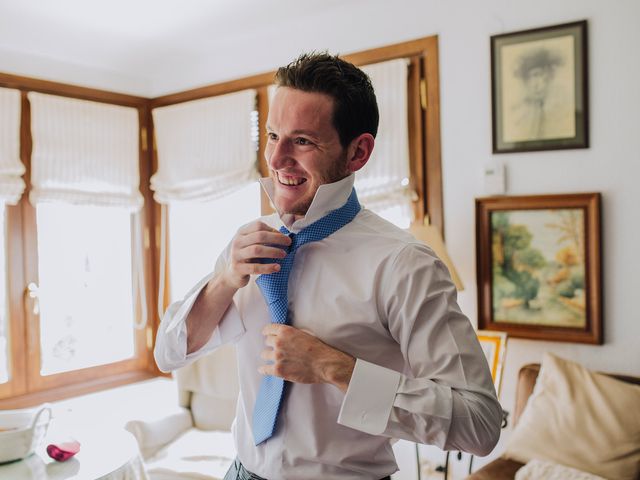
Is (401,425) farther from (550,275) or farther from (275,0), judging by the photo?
(275,0)

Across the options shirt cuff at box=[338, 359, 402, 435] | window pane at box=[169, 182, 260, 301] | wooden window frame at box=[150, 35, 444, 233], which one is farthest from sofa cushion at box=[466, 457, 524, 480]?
window pane at box=[169, 182, 260, 301]

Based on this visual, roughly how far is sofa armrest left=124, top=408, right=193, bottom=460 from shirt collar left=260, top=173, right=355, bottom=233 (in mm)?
2279

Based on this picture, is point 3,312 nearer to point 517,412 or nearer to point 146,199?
point 146,199

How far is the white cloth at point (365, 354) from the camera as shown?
3.00 feet

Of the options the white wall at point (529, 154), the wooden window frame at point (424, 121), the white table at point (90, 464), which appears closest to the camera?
the white table at point (90, 464)

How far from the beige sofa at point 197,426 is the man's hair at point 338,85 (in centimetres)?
213

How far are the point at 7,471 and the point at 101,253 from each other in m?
2.30

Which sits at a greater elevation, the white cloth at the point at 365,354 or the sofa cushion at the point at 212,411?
the white cloth at the point at 365,354

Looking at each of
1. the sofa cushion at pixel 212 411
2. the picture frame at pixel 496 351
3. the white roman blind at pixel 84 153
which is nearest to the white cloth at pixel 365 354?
the picture frame at pixel 496 351

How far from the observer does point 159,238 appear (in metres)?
4.27

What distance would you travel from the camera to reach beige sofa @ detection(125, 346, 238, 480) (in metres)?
2.82

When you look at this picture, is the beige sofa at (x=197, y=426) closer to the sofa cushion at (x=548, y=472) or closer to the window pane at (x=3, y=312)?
the window pane at (x=3, y=312)

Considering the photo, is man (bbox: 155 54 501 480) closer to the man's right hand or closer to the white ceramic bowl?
the man's right hand

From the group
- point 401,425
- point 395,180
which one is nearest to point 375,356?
point 401,425
